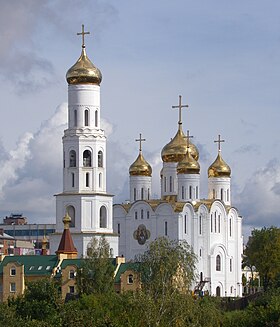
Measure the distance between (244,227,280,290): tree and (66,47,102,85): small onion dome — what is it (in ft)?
69.4

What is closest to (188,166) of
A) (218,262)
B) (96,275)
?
(218,262)

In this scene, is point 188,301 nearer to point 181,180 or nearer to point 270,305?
point 270,305

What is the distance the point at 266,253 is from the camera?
91.1m

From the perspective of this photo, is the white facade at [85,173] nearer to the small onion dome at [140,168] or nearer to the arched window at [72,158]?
the arched window at [72,158]

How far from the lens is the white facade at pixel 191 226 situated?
86750 mm

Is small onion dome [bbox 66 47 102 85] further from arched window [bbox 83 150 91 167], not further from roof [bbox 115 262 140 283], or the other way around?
roof [bbox 115 262 140 283]

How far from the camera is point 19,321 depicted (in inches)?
1740

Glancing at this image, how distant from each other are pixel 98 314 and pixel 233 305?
29.3 meters

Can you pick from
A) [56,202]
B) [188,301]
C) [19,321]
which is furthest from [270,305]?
[56,202]

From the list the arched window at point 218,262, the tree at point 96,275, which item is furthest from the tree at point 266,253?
the tree at point 96,275

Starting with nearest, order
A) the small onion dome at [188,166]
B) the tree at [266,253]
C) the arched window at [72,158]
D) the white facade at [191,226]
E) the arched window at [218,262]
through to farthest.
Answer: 1. the arched window at [72,158]
2. the white facade at [191,226]
3. the small onion dome at [188,166]
4. the arched window at [218,262]
5. the tree at [266,253]

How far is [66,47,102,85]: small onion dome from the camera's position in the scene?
3091 inches

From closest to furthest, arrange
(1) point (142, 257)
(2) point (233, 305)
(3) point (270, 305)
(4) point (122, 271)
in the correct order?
1. (3) point (270, 305)
2. (1) point (142, 257)
3. (4) point (122, 271)
4. (2) point (233, 305)

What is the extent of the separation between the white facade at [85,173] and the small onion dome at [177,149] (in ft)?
43.3
